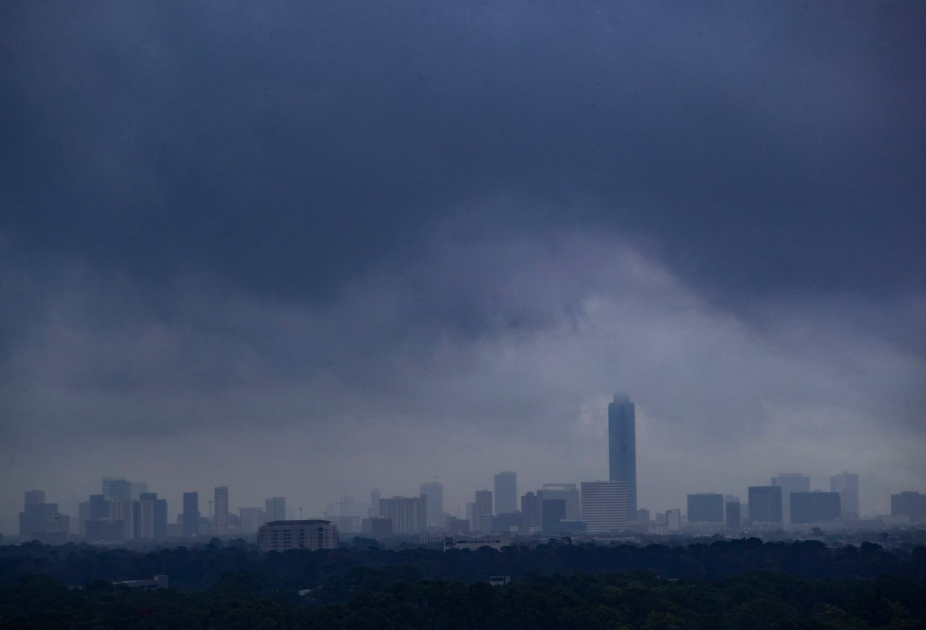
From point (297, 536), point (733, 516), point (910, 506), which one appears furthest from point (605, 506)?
point (297, 536)

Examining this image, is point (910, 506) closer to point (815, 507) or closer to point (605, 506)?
point (815, 507)

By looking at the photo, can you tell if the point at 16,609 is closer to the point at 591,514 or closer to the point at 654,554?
the point at 654,554

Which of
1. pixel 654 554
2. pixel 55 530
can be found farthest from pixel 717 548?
pixel 55 530

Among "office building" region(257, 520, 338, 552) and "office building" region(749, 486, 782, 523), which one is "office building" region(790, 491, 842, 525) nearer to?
"office building" region(749, 486, 782, 523)

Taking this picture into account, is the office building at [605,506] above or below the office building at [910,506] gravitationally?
below

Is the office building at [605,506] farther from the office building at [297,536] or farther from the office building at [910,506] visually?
the office building at [297,536]

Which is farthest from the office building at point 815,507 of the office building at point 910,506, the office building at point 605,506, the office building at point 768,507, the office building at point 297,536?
the office building at point 297,536

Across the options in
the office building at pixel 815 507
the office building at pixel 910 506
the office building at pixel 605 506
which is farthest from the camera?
the office building at pixel 605 506
